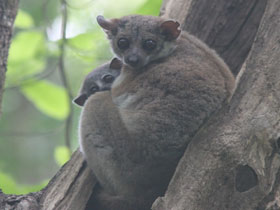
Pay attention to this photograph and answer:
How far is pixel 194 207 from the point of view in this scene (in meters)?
3.75

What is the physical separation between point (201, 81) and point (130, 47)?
4.51 feet

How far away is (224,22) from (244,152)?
8.94 feet

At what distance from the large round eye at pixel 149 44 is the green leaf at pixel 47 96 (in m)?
1.61

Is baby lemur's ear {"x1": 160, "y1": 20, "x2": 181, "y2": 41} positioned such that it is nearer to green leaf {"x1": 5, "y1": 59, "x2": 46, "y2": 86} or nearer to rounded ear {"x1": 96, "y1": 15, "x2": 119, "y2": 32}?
rounded ear {"x1": 96, "y1": 15, "x2": 119, "y2": 32}

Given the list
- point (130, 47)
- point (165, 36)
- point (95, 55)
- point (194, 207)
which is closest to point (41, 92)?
point (95, 55)

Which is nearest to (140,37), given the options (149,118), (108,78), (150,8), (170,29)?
(170,29)

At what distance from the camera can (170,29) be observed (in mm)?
5246

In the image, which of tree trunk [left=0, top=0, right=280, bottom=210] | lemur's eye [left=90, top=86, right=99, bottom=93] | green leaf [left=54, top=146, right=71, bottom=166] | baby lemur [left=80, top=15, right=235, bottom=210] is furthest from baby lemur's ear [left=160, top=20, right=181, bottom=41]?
green leaf [left=54, top=146, right=71, bottom=166]

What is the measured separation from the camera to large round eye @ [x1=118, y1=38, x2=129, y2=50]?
5628mm

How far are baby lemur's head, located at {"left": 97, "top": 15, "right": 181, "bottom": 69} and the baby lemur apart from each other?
0.07m

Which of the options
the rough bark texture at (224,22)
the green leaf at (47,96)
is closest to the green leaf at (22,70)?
the green leaf at (47,96)

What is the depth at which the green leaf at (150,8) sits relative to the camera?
5992 mm

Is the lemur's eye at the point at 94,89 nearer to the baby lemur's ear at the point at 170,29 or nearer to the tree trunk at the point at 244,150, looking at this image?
the baby lemur's ear at the point at 170,29

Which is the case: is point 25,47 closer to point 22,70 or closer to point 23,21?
point 22,70
